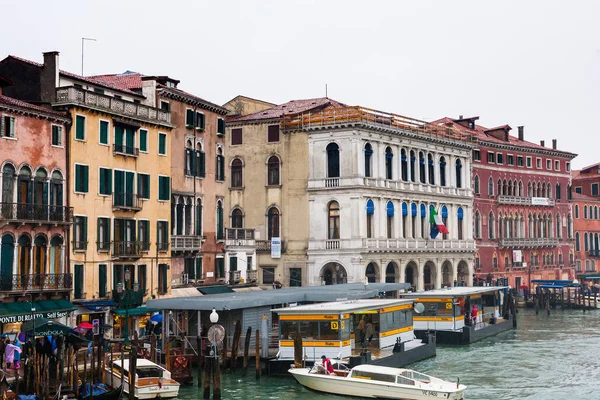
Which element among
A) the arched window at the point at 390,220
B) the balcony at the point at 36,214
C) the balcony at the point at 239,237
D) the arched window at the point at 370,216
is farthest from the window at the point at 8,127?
the arched window at the point at 390,220

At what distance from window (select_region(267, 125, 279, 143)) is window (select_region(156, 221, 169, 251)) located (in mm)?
17018

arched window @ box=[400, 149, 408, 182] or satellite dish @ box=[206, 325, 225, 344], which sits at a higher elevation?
arched window @ box=[400, 149, 408, 182]

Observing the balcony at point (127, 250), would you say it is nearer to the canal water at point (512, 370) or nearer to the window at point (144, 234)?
the window at point (144, 234)

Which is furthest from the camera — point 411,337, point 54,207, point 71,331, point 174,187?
point 174,187

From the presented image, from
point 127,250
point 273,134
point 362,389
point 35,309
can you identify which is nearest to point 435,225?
point 273,134

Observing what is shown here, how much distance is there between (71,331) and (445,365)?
52.0 ft

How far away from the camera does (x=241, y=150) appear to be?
60.5 m

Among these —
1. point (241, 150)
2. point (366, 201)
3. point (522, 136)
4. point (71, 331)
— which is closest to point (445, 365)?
point (71, 331)

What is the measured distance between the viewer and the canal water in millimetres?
31906

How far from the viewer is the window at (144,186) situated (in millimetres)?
41844

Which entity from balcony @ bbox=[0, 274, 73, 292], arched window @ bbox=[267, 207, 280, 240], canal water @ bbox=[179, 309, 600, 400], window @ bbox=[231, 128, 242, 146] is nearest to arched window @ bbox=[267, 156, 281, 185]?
arched window @ bbox=[267, 207, 280, 240]

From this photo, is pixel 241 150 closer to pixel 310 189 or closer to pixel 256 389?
pixel 310 189

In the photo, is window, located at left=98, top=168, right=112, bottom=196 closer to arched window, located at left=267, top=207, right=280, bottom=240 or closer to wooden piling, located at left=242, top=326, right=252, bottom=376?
wooden piling, located at left=242, top=326, right=252, bottom=376

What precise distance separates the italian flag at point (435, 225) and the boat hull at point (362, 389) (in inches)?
1255
